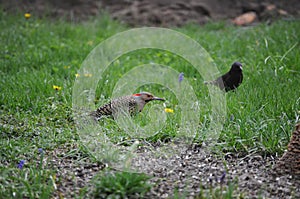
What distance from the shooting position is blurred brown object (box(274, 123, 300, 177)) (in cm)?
Answer: 353

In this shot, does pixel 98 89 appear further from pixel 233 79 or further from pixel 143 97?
pixel 233 79

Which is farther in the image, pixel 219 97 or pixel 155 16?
pixel 155 16

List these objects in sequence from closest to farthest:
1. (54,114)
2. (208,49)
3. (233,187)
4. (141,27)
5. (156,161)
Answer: (233,187) → (156,161) → (54,114) → (208,49) → (141,27)

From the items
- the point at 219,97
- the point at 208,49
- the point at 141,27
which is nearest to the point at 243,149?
the point at 219,97

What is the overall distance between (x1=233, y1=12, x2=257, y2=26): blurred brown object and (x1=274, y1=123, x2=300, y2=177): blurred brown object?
19.6 ft

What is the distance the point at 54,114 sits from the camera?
16.3 ft

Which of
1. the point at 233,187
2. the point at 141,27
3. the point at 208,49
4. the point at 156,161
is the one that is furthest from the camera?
the point at 141,27

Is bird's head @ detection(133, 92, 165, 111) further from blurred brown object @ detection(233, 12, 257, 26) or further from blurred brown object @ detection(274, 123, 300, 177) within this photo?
blurred brown object @ detection(233, 12, 257, 26)

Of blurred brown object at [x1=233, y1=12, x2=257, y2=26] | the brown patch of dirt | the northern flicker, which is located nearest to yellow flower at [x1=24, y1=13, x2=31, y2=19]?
the brown patch of dirt

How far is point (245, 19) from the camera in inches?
367

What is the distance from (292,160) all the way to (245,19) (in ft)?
20.3

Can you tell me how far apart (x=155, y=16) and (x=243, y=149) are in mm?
5897

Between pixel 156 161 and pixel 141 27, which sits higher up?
pixel 141 27

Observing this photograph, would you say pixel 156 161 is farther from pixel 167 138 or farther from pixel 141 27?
pixel 141 27
